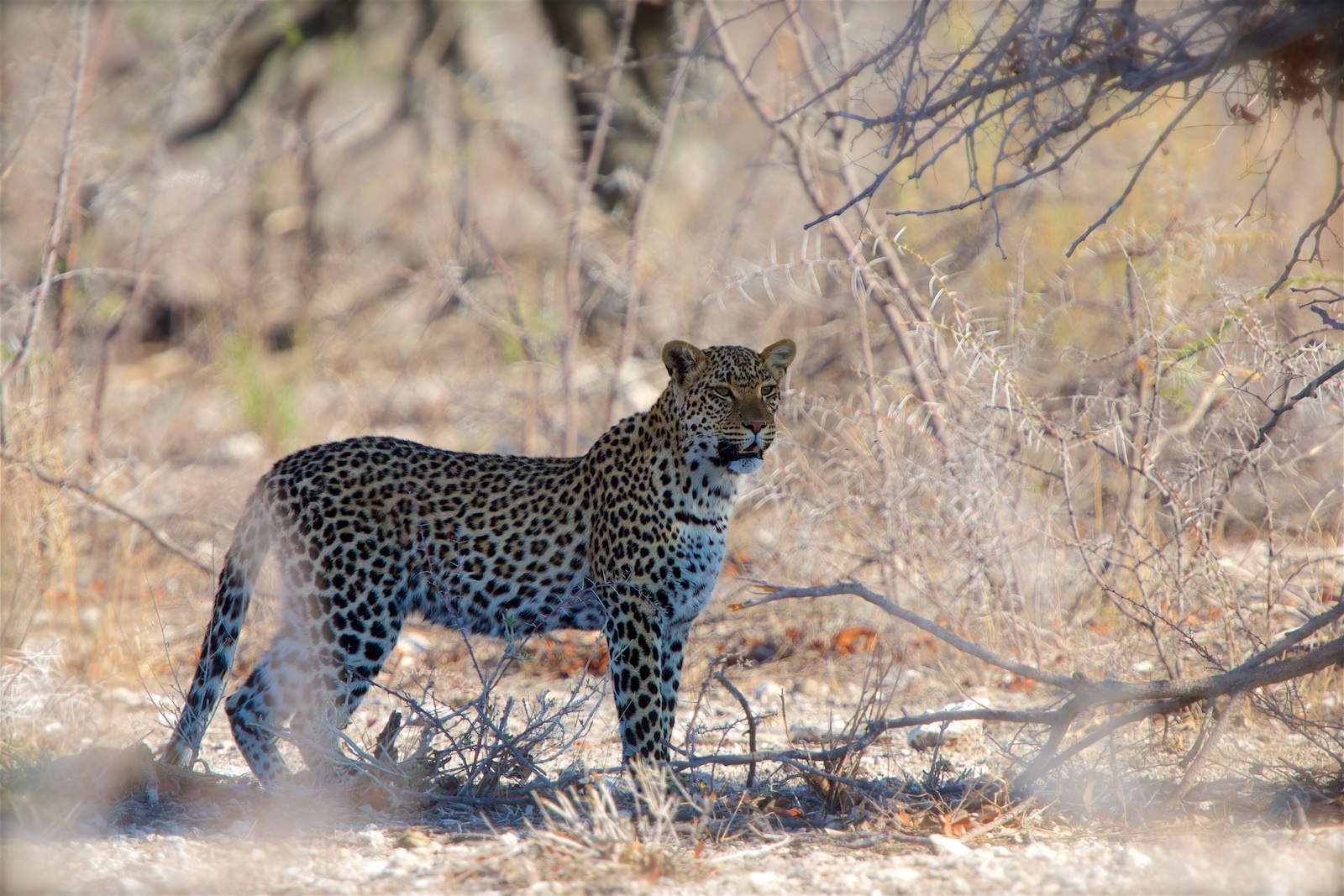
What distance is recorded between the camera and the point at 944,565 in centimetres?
695

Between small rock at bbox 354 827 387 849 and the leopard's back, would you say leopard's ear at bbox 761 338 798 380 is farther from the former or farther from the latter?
small rock at bbox 354 827 387 849

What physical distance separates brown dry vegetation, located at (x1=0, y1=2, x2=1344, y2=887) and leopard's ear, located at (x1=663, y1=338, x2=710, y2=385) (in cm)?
63

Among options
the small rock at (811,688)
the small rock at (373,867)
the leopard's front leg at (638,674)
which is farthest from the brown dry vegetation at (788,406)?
the small rock at (373,867)

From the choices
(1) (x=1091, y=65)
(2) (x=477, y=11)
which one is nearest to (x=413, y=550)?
(1) (x=1091, y=65)

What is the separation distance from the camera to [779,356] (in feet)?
20.0

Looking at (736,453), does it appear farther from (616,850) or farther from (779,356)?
(616,850)

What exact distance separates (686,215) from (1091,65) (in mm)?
9165

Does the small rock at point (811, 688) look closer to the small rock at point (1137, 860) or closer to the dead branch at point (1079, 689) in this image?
the dead branch at point (1079, 689)

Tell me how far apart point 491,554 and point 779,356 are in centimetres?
159

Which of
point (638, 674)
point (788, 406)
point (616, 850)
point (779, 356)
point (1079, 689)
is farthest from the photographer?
point (788, 406)

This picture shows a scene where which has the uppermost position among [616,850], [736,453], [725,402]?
[725,402]

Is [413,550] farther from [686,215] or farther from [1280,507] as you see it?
[686,215]

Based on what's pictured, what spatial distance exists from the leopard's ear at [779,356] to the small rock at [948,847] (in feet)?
7.45

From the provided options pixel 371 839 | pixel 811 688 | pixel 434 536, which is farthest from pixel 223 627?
pixel 811 688
